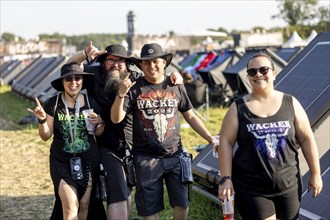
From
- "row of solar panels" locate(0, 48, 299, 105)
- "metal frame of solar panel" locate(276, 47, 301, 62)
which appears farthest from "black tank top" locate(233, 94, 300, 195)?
"metal frame of solar panel" locate(276, 47, 301, 62)

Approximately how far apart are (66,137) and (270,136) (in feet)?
6.30

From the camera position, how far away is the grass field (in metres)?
6.37

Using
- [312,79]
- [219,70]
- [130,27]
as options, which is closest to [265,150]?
[312,79]

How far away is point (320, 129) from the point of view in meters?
5.00

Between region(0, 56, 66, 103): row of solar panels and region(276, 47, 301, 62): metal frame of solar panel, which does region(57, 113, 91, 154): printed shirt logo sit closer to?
region(276, 47, 301, 62): metal frame of solar panel

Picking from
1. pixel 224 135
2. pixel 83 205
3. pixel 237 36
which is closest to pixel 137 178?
pixel 83 205

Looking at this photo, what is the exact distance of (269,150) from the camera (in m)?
3.56

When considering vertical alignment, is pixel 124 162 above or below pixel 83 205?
above

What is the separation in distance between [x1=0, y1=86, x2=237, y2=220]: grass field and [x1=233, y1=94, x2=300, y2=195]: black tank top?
2354mm

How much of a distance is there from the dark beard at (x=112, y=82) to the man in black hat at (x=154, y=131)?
0.22 meters

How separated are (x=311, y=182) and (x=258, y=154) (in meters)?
0.51

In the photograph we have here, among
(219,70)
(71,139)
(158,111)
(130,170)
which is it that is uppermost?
(158,111)

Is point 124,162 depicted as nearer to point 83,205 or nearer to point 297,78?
point 83,205

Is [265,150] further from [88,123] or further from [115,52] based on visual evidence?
[115,52]
